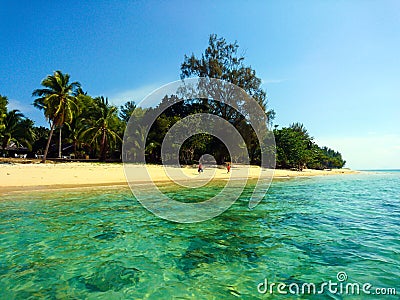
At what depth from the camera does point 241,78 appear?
152ft

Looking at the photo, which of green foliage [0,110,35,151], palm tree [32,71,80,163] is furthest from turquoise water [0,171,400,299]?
green foliage [0,110,35,151]

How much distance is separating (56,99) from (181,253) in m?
35.0

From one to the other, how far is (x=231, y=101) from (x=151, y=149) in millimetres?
15822

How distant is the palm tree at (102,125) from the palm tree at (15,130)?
12475 mm

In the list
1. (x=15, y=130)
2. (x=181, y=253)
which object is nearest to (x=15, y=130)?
(x=15, y=130)

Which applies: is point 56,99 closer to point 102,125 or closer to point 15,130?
point 102,125

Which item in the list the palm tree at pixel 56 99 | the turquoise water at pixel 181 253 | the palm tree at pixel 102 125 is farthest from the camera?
the palm tree at pixel 102 125

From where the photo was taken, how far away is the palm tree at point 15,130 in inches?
1674

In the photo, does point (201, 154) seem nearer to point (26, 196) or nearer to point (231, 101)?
point (231, 101)

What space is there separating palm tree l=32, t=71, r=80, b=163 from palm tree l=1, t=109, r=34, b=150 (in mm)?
10753

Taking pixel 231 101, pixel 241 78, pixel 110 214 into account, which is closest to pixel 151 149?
pixel 231 101

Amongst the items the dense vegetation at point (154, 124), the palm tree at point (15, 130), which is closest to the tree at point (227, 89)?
the dense vegetation at point (154, 124)

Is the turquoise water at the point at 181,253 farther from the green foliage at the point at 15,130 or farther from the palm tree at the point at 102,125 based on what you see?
the green foliage at the point at 15,130

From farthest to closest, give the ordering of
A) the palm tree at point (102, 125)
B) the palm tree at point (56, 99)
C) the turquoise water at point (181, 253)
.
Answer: the palm tree at point (102, 125), the palm tree at point (56, 99), the turquoise water at point (181, 253)
